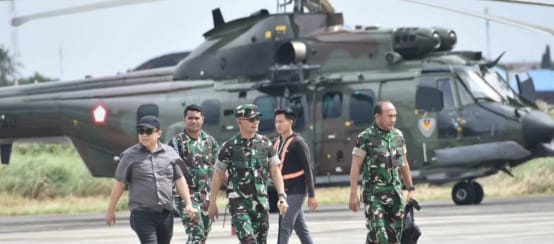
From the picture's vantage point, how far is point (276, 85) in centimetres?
2656

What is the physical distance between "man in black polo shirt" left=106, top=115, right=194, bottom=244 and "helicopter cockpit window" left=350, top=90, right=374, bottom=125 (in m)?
13.4

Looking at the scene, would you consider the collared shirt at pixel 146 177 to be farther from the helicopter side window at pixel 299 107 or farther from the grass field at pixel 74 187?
the grass field at pixel 74 187

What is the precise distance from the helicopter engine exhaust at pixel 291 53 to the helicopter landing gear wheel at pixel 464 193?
143 inches

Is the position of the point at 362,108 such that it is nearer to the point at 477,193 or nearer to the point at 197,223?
the point at 477,193

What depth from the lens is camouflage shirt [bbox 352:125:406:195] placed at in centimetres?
1388

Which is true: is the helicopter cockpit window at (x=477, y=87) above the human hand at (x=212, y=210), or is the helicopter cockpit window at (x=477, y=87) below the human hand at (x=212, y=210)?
above

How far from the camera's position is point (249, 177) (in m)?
13.8

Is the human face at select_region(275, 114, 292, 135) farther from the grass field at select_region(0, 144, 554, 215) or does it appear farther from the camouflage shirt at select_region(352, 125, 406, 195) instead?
the grass field at select_region(0, 144, 554, 215)

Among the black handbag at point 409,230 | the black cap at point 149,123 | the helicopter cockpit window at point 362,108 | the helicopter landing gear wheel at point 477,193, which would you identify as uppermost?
the black cap at point 149,123

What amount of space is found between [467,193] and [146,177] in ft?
46.5

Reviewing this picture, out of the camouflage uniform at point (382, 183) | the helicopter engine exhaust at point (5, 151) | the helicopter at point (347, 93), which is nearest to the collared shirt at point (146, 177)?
the camouflage uniform at point (382, 183)

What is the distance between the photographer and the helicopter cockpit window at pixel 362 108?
26.4 metres

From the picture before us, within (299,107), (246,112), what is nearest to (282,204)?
(246,112)

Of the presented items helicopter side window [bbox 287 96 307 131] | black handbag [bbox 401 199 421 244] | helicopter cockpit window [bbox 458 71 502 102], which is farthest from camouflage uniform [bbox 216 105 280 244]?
helicopter side window [bbox 287 96 307 131]
